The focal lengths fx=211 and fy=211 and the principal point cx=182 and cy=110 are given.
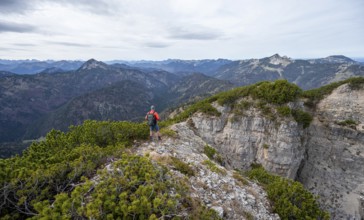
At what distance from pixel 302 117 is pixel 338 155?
7.74 meters

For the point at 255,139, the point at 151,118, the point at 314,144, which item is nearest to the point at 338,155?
the point at 314,144

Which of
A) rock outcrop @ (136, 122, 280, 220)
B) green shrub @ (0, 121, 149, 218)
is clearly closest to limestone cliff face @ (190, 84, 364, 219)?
rock outcrop @ (136, 122, 280, 220)

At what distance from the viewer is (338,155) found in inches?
1289

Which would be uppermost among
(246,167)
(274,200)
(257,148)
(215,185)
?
(215,185)

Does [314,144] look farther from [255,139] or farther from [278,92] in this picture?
[278,92]

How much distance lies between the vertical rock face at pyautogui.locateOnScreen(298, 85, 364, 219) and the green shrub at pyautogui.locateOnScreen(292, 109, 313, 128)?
1.05 metres

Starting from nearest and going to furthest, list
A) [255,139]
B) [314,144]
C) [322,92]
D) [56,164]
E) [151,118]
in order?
[56,164], [151,118], [314,144], [255,139], [322,92]

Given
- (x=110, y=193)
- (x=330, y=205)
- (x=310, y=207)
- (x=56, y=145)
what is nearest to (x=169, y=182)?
(x=110, y=193)

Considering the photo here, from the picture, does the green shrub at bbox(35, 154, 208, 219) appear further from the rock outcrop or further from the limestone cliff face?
the limestone cliff face

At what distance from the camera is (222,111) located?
37.2 meters

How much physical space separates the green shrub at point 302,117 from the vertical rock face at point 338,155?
1.05m

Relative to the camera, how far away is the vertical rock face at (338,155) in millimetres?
30692

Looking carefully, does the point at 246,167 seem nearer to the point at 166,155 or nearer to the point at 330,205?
the point at 330,205

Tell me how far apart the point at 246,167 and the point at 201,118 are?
10.8 metres
